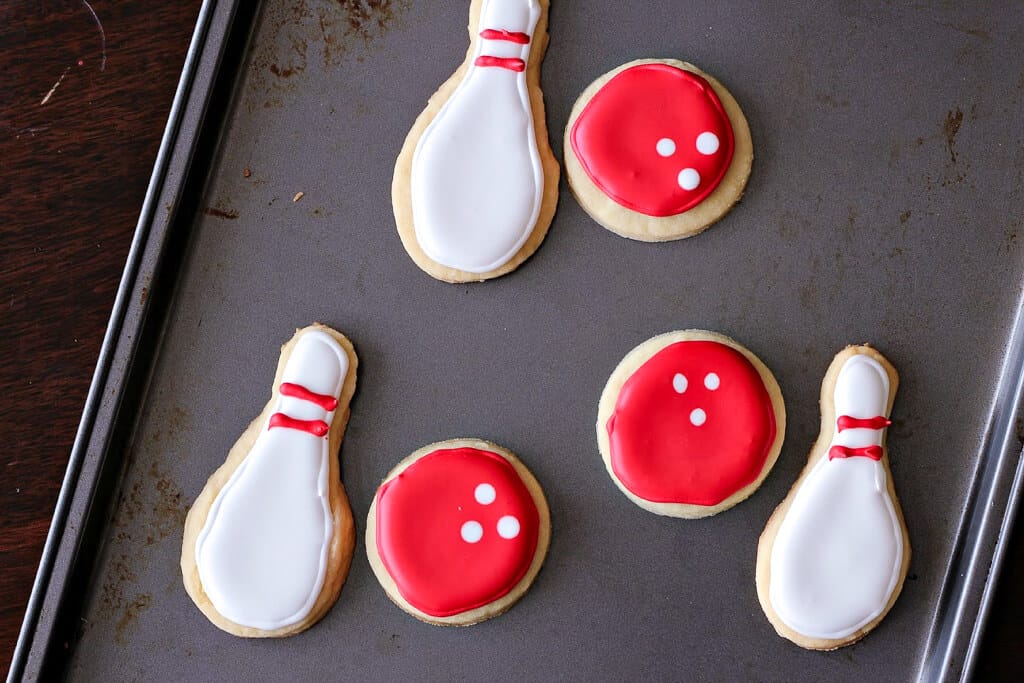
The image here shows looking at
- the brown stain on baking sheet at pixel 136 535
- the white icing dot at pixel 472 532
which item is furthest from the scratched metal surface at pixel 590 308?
the white icing dot at pixel 472 532

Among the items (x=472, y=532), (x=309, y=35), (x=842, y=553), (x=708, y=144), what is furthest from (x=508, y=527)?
(x=309, y=35)

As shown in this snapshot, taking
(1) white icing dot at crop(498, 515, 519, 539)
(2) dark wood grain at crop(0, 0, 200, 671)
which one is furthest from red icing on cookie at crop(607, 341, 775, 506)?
(2) dark wood grain at crop(0, 0, 200, 671)

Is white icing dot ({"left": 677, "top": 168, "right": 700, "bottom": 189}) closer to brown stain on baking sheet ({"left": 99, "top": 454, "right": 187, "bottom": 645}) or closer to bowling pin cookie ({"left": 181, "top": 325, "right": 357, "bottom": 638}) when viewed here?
bowling pin cookie ({"left": 181, "top": 325, "right": 357, "bottom": 638})

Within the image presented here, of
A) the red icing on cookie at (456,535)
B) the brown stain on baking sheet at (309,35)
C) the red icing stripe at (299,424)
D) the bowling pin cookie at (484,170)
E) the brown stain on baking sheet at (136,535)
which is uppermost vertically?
the brown stain on baking sheet at (309,35)

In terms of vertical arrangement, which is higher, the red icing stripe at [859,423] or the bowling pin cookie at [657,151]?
the bowling pin cookie at [657,151]

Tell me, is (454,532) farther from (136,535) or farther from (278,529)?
(136,535)

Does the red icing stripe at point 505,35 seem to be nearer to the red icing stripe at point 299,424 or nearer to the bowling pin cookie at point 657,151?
the bowling pin cookie at point 657,151
